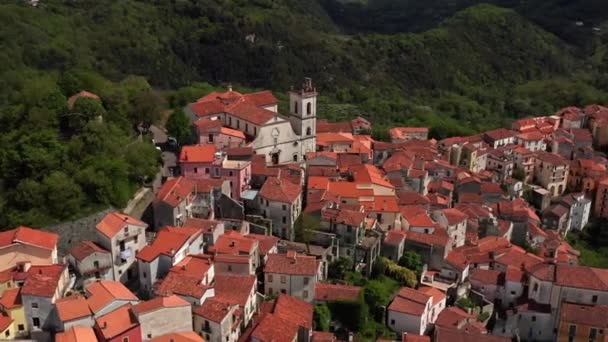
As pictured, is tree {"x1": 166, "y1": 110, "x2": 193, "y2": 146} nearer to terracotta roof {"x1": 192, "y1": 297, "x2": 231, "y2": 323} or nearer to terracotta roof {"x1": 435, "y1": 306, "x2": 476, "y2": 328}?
terracotta roof {"x1": 192, "y1": 297, "x2": 231, "y2": 323}

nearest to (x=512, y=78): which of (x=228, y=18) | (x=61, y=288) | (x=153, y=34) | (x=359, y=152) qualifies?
(x=228, y=18)

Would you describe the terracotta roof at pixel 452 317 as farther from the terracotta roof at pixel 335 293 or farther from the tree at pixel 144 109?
the tree at pixel 144 109

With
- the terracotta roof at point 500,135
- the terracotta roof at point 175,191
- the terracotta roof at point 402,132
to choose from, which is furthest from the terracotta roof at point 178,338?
the terracotta roof at point 500,135

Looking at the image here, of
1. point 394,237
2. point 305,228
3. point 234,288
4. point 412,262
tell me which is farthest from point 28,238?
point 412,262

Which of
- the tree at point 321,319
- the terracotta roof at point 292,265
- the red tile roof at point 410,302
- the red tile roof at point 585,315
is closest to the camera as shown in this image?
the tree at point 321,319

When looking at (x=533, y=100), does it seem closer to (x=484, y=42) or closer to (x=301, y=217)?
(x=484, y=42)

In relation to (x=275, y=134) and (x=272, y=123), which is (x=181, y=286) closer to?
(x=275, y=134)

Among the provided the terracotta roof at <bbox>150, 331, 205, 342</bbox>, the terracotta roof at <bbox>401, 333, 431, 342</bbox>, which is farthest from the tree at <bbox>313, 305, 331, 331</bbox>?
the terracotta roof at <bbox>150, 331, 205, 342</bbox>
